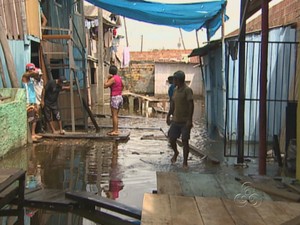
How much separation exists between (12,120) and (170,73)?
25363 mm

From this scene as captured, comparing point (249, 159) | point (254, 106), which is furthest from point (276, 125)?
point (249, 159)

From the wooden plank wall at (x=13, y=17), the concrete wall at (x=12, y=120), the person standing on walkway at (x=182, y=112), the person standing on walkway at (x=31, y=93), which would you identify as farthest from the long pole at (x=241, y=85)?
the wooden plank wall at (x=13, y=17)

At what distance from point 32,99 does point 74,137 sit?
1.38m

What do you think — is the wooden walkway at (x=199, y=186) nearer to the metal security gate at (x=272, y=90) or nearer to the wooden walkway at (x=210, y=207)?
the wooden walkway at (x=210, y=207)

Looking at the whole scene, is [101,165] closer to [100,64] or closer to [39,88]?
[39,88]

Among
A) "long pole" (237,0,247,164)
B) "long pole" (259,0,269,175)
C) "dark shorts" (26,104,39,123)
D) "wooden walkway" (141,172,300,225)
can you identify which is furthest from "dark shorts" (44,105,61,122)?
"wooden walkway" (141,172,300,225)

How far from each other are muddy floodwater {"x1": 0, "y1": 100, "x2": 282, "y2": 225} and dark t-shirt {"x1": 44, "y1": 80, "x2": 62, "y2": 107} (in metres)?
1.07

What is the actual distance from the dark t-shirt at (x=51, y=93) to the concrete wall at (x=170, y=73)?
2253 centimetres

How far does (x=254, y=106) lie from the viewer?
9.71 metres

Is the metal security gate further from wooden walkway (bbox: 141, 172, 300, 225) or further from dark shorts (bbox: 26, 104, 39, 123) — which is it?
wooden walkway (bbox: 141, 172, 300, 225)

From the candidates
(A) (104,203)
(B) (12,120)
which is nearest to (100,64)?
(B) (12,120)

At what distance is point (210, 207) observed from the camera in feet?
10.8

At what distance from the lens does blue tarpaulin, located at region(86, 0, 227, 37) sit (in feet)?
35.8

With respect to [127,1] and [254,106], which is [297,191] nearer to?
[254,106]
